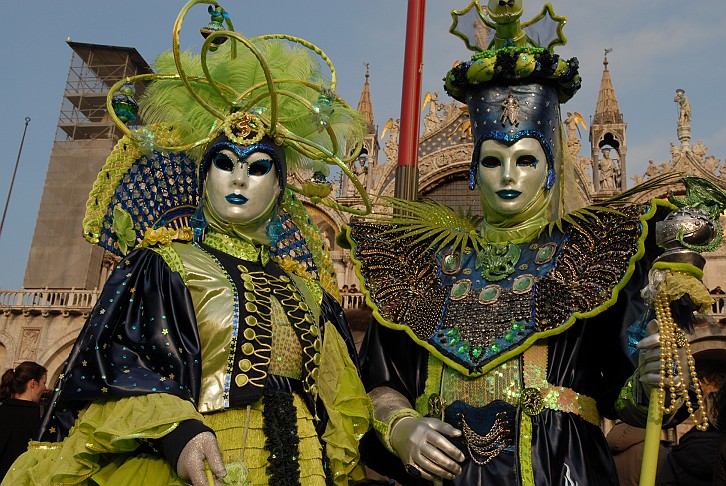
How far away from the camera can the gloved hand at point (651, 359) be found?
80.1 inches

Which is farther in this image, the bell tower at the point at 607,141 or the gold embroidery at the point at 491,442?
the bell tower at the point at 607,141

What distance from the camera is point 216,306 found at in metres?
2.53

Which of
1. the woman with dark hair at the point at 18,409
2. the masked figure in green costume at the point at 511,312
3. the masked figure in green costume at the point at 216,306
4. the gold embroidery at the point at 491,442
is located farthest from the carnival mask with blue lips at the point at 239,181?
the woman with dark hair at the point at 18,409

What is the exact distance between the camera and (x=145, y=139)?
2.91m

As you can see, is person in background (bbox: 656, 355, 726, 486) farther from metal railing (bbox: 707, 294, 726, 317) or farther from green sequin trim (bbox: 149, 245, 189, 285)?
metal railing (bbox: 707, 294, 726, 317)

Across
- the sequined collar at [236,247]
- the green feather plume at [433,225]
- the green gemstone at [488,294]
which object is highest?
the green feather plume at [433,225]

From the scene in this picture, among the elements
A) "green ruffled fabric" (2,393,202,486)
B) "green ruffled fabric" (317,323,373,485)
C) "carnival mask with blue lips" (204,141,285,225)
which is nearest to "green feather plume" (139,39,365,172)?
"carnival mask with blue lips" (204,141,285,225)

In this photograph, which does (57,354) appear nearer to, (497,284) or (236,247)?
(236,247)

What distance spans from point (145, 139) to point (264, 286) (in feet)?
2.52

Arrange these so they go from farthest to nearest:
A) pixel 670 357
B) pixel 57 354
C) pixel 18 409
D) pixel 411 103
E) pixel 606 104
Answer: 1. pixel 606 104
2. pixel 57 354
3. pixel 411 103
4. pixel 18 409
5. pixel 670 357

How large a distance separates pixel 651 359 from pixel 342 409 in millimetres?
1070

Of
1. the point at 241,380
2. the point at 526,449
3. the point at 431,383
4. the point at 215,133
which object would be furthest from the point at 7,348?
the point at 526,449

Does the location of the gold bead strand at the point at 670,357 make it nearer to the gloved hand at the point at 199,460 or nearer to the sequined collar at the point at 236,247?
the gloved hand at the point at 199,460

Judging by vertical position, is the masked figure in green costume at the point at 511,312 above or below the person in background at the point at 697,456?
above
